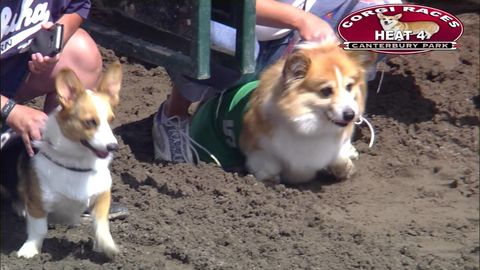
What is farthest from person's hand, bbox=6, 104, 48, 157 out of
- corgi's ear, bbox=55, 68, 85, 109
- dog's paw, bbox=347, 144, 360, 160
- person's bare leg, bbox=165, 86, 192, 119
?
dog's paw, bbox=347, 144, 360, 160

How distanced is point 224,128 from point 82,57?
0.90m

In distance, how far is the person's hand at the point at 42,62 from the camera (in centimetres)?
347

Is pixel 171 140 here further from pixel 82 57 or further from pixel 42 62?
pixel 42 62

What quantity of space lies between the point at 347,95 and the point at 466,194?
2.19ft

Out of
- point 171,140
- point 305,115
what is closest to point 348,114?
point 305,115

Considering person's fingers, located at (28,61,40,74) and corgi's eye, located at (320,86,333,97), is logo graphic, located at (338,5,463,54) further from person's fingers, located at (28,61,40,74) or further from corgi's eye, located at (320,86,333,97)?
person's fingers, located at (28,61,40,74)

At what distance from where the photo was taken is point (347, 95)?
412 centimetres

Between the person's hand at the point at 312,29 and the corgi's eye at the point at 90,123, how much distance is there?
1.23 m

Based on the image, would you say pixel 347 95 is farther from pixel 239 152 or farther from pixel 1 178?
pixel 1 178

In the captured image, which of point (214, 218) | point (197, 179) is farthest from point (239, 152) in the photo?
point (214, 218)

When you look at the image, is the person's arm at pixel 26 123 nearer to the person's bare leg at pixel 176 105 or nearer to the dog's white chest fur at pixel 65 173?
the dog's white chest fur at pixel 65 173

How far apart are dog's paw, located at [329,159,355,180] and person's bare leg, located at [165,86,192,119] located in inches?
28.9

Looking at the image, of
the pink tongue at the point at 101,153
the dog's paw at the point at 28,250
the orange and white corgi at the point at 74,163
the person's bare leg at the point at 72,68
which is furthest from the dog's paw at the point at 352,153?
the dog's paw at the point at 28,250

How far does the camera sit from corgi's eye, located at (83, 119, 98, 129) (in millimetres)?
3252
